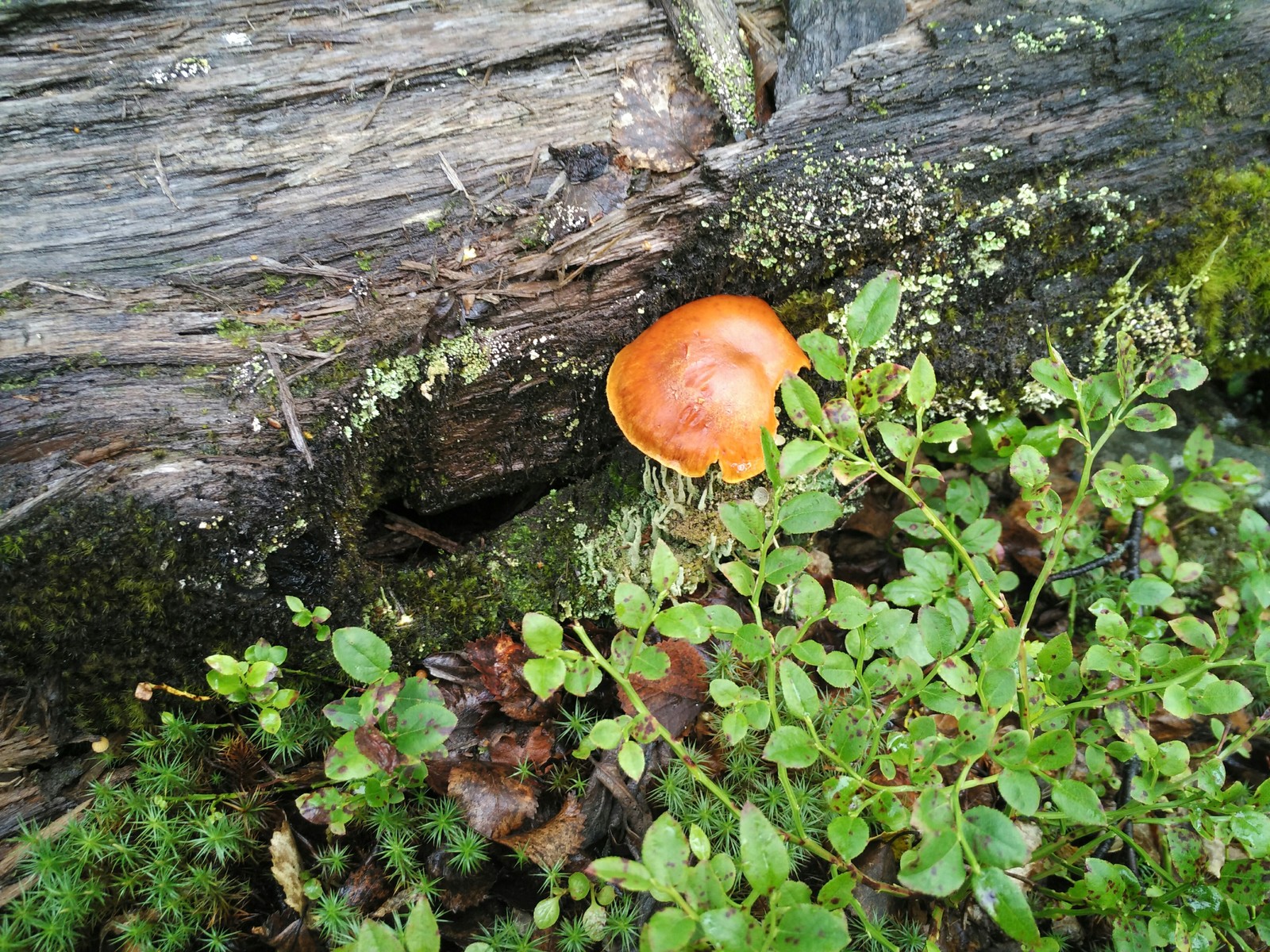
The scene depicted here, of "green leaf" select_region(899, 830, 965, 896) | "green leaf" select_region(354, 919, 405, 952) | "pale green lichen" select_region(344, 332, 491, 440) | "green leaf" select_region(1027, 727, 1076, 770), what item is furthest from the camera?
"pale green lichen" select_region(344, 332, 491, 440)

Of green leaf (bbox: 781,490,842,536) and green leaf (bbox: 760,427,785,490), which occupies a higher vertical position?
green leaf (bbox: 760,427,785,490)

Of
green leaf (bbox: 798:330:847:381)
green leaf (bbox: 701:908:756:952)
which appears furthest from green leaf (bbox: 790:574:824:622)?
green leaf (bbox: 701:908:756:952)

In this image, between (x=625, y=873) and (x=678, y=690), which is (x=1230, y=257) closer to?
(x=678, y=690)

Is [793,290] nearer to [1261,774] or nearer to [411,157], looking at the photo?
[411,157]

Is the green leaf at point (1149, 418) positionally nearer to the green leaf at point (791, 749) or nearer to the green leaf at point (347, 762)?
the green leaf at point (791, 749)

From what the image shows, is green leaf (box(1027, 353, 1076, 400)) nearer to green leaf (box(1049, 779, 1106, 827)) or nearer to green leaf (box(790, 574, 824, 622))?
green leaf (box(790, 574, 824, 622))

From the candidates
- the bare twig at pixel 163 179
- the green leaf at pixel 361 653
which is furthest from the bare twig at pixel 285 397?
the green leaf at pixel 361 653
